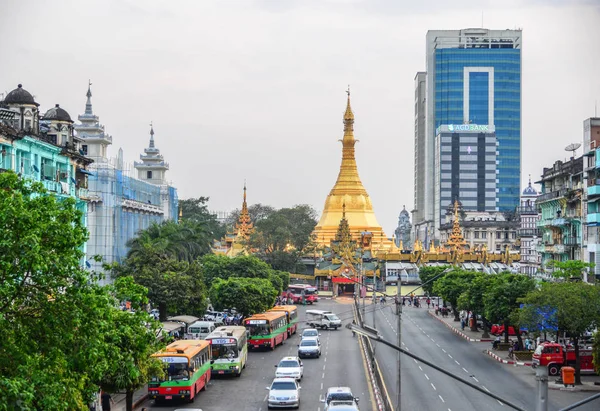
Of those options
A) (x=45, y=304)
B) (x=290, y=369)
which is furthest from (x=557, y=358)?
(x=45, y=304)

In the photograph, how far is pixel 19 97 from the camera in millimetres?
54281

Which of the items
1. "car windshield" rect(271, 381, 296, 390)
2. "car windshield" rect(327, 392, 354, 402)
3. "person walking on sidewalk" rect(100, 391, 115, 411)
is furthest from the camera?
"car windshield" rect(271, 381, 296, 390)

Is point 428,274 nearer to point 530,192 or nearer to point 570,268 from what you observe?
A: point 570,268

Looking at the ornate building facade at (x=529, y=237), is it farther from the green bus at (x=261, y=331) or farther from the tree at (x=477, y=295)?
the green bus at (x=261, y=331)

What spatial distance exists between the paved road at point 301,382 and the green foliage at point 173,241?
21.1m

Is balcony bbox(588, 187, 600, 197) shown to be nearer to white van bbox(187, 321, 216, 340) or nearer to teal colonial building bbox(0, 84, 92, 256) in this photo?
white van bbox(187, 321, 216, 340)

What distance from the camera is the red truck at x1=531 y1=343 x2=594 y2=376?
162 feet

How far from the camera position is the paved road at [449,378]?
136 ft

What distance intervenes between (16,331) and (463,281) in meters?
60.5

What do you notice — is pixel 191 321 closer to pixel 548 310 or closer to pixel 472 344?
pixel 472 344

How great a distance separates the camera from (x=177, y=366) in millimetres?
39344

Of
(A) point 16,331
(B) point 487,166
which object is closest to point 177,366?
(A) point 16,331

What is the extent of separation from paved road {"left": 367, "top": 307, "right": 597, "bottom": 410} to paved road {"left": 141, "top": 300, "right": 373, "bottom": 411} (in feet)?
5.35

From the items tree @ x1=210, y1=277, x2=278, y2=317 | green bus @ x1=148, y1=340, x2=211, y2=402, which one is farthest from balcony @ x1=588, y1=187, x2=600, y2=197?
green bus @ x1=148, y1=340, x2=211, y2=402
